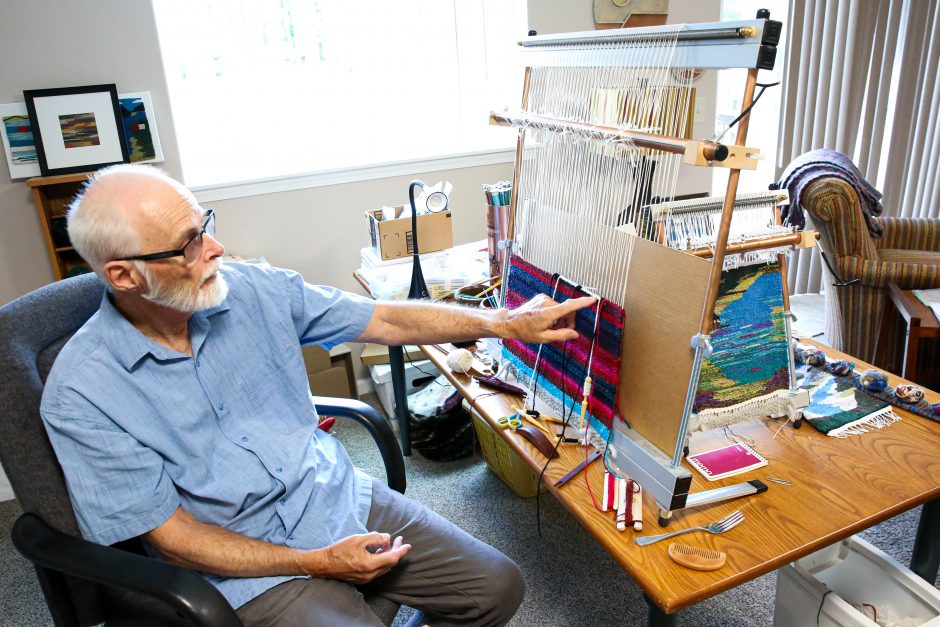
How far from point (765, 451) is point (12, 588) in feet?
7.45

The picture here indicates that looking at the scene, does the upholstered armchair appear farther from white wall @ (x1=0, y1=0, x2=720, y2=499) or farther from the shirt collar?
the shirt collar

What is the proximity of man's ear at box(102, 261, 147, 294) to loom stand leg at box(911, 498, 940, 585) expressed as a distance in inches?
65.0

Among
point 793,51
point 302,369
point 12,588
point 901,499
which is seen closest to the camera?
point 901,499

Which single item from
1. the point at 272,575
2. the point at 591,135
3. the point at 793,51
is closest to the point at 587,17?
the point at 793,51

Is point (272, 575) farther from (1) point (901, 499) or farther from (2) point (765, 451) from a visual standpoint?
(1) point (901, 499)

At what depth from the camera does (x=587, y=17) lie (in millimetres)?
3277

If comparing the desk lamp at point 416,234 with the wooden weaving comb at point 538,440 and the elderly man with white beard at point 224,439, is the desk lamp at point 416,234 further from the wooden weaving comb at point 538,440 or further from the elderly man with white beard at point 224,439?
the wooden weaving comb at point 538,440

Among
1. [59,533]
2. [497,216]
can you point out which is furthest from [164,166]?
[59,533]

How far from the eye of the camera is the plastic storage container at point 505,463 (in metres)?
2.28

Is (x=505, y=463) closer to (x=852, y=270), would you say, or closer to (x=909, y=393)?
(x=909, y=393)

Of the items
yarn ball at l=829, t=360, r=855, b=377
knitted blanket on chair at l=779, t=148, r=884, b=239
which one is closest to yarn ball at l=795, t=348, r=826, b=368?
yarn ball at l=829, t=360, r=855, b=377

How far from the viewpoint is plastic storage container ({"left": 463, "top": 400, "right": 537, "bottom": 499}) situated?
228 cm

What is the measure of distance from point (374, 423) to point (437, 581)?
0.38 m

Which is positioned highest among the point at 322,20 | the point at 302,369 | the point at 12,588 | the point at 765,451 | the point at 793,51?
the point at 322,20
